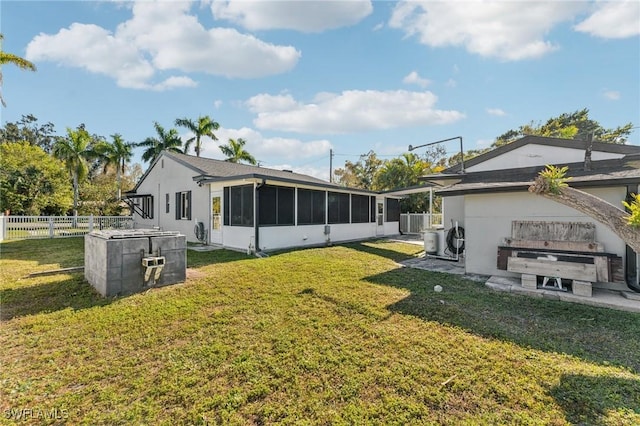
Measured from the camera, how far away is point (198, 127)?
25328 mm

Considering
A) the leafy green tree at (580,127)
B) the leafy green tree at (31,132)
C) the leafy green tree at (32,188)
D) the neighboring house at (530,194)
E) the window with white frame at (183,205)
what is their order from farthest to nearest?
the leafy green tree at (31,132)
the leafy green tree at (580,127)
the leafy green tree at (32,188)
the window with white frame at (183,205)
the neighboring house at (530,194)

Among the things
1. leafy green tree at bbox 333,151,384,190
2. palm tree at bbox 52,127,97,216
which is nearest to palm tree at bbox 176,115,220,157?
palm tree at bbox 52,127,97,216

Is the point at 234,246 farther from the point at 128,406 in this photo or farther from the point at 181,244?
the point at 128,406

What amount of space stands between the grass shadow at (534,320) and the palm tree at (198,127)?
25.1 meters

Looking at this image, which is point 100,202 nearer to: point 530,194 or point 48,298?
point 48,298

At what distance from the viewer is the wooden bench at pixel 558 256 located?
15.2 feet

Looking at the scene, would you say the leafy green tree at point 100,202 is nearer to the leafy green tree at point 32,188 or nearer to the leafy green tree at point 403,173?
the leafy green tree at point 32,188

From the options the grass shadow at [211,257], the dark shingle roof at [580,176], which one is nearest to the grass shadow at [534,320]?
the dark shingle roof at [580,176]

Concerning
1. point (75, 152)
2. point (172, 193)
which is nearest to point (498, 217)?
point (172, 193)

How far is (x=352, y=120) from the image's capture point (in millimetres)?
18062

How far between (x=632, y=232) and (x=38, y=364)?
5.99 metres

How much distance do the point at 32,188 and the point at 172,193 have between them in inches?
567

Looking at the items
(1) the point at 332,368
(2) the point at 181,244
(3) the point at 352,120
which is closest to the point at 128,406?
(1) the point at 332,368

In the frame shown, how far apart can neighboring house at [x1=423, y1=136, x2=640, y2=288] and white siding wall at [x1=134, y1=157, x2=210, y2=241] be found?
9.47 metres
